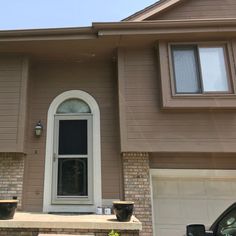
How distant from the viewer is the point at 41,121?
716 cm

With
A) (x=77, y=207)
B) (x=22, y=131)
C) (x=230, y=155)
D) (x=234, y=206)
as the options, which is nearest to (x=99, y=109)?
(x=22, y=131)

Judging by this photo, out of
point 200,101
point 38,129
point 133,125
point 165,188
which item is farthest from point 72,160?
point 200,101

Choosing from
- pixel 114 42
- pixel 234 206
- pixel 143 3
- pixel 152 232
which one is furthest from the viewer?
pixel 143 3

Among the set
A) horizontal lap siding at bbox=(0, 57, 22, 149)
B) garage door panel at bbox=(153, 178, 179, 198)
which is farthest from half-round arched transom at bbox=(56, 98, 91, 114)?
garage door panel at bbox=(153, 178, 179, 198)

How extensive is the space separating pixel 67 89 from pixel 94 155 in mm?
1912

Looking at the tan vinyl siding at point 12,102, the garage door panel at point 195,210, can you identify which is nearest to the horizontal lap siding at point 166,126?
the garage door panel at point 195,210

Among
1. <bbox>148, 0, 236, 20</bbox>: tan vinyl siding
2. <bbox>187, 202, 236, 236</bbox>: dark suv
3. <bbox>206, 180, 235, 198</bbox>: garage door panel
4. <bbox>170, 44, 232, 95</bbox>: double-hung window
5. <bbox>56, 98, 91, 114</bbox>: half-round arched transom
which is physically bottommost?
<bbox>187, 202, 236, 236</bbox>: dark suv

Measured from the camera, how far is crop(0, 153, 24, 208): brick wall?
652cm

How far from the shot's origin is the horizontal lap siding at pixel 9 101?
21.8 feet

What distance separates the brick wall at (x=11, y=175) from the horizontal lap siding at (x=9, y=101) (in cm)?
28

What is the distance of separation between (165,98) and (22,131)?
3472 millimetres

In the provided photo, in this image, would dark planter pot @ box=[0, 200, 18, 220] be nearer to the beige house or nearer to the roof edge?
Result: the beige house

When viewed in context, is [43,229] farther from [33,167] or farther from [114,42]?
[114,42]

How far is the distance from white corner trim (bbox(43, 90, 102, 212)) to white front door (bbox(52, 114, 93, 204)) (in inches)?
3.9
